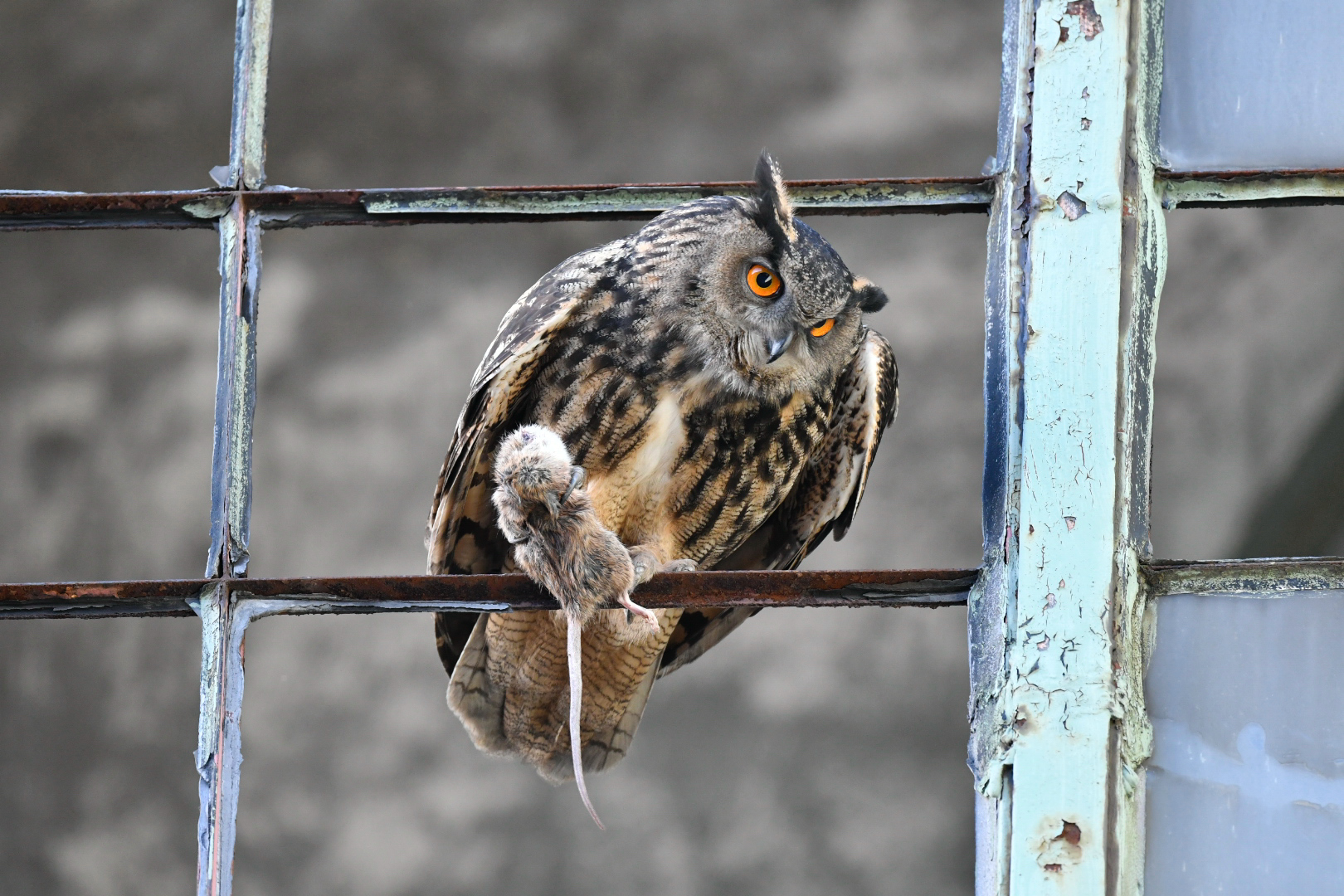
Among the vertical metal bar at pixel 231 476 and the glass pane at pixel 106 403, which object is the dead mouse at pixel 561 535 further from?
the glass pane at pixel 106 403

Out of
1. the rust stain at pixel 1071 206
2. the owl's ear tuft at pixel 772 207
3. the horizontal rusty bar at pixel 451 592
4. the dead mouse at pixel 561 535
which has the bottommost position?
the horizontal rusty bar at pixel 451 592

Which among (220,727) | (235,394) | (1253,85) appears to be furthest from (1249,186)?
(220,727)

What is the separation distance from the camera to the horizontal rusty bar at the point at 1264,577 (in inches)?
68.1

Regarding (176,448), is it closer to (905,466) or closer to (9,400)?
(9,400)

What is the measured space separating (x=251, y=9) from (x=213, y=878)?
105cm

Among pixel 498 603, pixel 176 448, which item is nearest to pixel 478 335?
pixel 176 448

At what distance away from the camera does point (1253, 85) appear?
6.14ft

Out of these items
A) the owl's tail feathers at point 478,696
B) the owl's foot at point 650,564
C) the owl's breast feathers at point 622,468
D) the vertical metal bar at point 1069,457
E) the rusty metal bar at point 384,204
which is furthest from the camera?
the owl's tail feathers at point 478,696

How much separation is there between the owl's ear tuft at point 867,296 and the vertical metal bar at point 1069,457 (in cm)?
57

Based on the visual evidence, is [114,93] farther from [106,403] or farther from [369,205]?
[369,205]

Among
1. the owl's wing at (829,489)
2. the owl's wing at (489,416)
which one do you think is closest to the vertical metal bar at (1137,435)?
the owl's wing at (829,489)

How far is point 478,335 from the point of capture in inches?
162

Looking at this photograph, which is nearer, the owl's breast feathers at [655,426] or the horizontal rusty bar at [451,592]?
the horizontal rusty bar at [451,592]

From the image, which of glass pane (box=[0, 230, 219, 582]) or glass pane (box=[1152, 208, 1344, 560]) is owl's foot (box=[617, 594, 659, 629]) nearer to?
glass pane (box=[0, 230, 219, 582])
